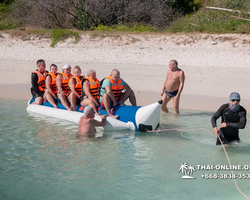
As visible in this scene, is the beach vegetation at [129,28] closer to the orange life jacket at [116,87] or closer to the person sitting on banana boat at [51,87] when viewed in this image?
the person sitting on banana boat at [51,87]

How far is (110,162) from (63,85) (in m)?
2.66

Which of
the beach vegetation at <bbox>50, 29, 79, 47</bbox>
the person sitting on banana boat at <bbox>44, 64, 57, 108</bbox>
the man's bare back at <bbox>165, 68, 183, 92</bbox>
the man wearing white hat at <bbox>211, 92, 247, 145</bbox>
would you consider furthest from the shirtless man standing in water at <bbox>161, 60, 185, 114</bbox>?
the beach vegetation at <bbox>50, 29, 79, 47</bbox>

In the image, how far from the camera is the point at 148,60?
1067 cm

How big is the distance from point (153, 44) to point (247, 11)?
3.71 meters

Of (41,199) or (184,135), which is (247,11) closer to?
(184,135)

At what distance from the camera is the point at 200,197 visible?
12.2ft

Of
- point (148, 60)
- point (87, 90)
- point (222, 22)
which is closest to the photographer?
point (87, 90)

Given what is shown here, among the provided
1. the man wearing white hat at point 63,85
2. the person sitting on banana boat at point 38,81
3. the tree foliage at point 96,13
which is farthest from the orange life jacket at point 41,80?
the tree foliage at point 96,13

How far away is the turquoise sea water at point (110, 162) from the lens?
385 cm

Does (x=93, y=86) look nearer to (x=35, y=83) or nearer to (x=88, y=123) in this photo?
(x=88, y=123)

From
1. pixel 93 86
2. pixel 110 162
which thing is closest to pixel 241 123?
pixel 110 162

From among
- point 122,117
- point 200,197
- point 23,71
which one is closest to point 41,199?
point 200,197

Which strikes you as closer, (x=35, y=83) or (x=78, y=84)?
(x=78, y=84)

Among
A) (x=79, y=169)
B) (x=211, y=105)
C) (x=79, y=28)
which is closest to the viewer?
(x=79, y=169)
